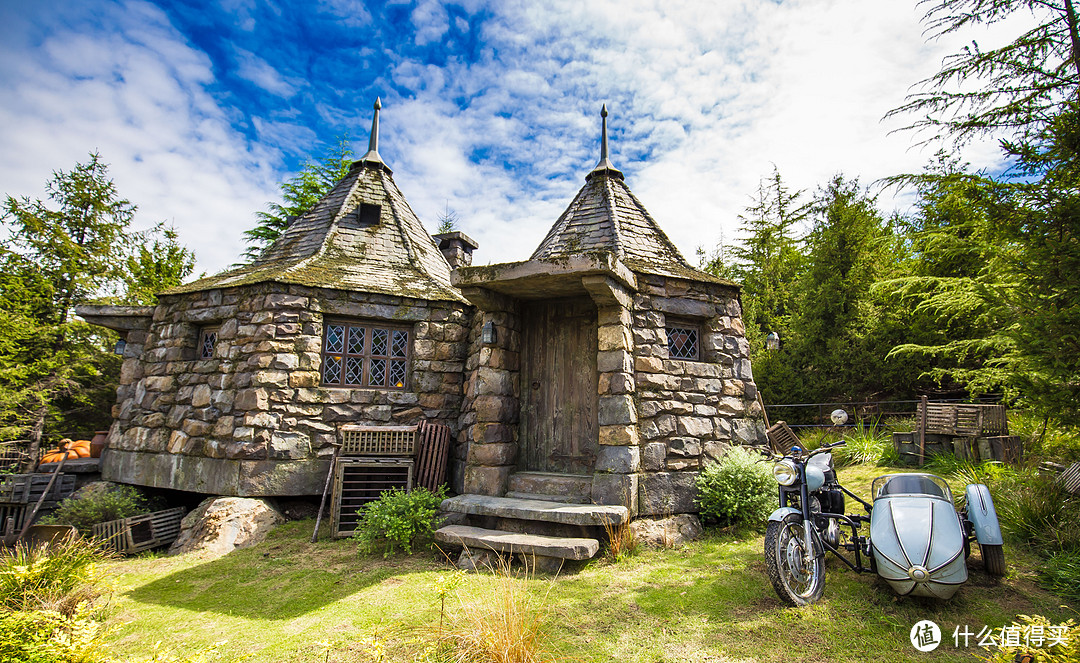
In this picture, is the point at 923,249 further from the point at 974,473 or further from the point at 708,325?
the point at 708,325

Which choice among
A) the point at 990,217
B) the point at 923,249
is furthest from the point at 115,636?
the point at 923,249

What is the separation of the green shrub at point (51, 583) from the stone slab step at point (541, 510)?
10.8 ft

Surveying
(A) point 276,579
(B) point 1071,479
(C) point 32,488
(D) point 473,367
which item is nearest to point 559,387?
(D) point 473,367

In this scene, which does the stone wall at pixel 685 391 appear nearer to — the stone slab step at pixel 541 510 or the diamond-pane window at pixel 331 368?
the stone slab step at pixel 541 510

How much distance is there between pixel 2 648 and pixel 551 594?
362 centimetres

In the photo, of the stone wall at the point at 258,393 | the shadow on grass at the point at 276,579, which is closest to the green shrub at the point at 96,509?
the stone wall at the point at 258,393

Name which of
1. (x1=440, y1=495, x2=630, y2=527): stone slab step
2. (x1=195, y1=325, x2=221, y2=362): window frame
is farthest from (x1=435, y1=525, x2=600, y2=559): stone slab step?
(x1=195, y1=325, x2=221, y2=362): window frame

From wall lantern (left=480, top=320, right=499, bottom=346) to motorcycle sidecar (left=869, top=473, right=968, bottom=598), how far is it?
4.56 m

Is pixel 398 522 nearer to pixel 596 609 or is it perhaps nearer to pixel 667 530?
pixel 596 609

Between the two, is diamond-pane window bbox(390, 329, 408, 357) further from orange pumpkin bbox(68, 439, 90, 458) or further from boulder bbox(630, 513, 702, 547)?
orange pumpkin bbox(68, 439, 90, 458)

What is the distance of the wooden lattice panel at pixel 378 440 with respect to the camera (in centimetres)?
708

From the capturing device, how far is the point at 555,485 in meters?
6.58

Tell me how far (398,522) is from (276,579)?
1311 millimetres

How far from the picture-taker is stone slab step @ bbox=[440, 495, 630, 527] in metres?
5.66
